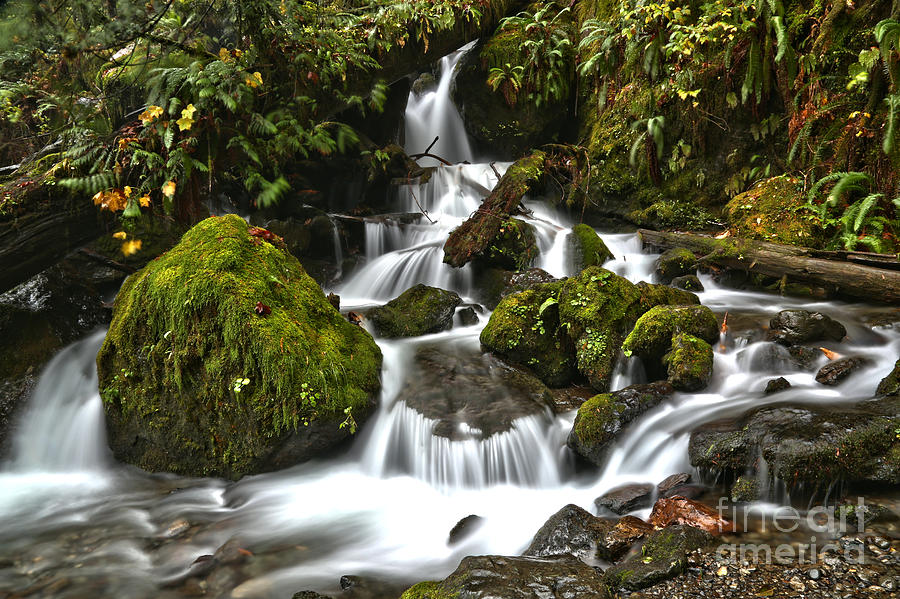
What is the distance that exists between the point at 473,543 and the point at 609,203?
8.18 m

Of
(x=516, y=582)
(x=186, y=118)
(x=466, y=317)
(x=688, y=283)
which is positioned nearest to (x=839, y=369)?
(x=688, y=283)

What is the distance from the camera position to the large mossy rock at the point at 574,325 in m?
5.91

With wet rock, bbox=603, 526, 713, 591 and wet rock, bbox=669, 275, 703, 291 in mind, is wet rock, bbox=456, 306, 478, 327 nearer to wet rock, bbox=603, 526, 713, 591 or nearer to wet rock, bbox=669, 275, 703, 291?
wet rock, bbox=669, 275, 703, 291

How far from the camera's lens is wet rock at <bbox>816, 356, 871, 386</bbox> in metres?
4.81

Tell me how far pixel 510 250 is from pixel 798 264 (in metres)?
4.08

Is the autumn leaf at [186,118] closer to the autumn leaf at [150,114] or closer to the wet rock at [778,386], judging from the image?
the autumn leaf at [150,114]

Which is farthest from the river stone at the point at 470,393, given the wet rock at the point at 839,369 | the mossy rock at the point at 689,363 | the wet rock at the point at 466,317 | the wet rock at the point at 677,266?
the wet rock at the point at 677,266

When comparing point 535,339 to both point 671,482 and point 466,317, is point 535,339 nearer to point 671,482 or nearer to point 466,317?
point 466,317

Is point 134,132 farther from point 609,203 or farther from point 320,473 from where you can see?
point 609,203

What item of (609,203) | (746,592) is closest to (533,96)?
(609,203)

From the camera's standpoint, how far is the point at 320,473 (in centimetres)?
515

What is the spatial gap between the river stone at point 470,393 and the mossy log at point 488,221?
2.35 metres

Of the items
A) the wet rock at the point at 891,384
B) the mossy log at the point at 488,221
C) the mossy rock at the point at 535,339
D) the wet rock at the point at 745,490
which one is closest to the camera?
the wet rock at the point at 745,490

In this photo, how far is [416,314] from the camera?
7438 mm
